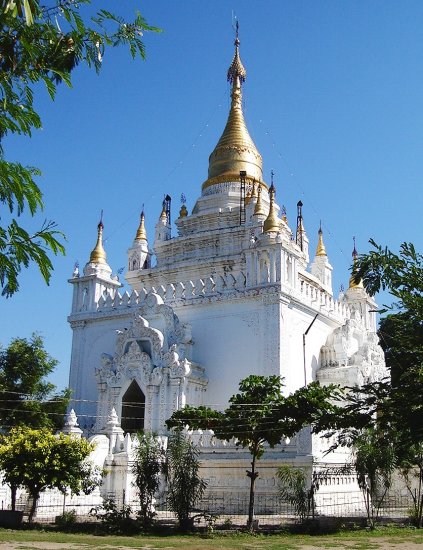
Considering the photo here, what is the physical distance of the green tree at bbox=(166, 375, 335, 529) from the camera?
1839 centimetres

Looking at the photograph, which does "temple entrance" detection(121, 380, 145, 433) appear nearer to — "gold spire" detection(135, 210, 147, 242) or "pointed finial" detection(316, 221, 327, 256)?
"gold spire" detection(135, 210, 147, 242)

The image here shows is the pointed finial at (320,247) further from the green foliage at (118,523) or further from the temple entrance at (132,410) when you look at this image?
the green foliage at (118,523)

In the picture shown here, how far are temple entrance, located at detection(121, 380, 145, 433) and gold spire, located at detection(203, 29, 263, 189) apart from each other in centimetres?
1338

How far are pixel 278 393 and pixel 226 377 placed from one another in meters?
7.08

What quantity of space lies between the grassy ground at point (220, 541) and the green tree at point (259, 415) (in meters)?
2.35

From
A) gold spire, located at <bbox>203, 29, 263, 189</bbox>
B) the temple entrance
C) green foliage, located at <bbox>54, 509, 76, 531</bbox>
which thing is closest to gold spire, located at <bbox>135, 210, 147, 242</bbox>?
gold spire, located at <bbox>203, 29, 263, 189</bbox>

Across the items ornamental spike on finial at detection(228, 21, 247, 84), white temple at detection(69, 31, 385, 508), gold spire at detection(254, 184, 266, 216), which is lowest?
white temple at detection(69, 31, 385, 508)

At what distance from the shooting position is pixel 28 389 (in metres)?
26.8

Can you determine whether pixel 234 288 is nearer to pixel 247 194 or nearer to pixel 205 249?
pixel 205 249

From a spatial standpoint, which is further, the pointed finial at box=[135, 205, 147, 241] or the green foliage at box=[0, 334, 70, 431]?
the pointed finial at box=[135, 205, 147, 241]

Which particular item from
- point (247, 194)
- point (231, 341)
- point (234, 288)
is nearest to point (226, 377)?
point (231, 341)

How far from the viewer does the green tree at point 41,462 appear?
1798 cm

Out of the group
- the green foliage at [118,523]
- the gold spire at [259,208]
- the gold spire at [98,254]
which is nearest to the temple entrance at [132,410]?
the gold spire at [98,254]

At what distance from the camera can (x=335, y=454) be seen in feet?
77.6
